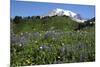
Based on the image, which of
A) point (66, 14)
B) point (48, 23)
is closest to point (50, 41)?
point (48, 23)

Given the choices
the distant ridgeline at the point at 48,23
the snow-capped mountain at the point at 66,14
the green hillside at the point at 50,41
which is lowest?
the green hillside at the point at 50,41

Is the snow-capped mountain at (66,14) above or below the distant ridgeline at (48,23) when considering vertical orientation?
above

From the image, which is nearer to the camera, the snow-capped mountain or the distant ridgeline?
the distant ridgeline

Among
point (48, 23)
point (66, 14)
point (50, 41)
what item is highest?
point (66, 14)

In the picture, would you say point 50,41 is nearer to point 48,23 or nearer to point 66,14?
point 48,23

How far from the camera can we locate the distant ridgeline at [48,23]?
2.29 metres

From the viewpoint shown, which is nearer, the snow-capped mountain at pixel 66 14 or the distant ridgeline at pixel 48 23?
the distant ridgeline at pixel 48 23

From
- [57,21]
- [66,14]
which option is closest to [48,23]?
[57,21]

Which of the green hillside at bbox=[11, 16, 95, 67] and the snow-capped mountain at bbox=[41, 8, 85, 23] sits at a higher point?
the snow-capped mountain at bbox=[41, 8, 85, 23]

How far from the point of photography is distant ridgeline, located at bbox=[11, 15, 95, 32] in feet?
7.50

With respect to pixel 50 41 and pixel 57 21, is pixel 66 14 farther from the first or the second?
pixel 50 41

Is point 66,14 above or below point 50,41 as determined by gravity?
above

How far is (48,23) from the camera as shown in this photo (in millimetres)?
2410
